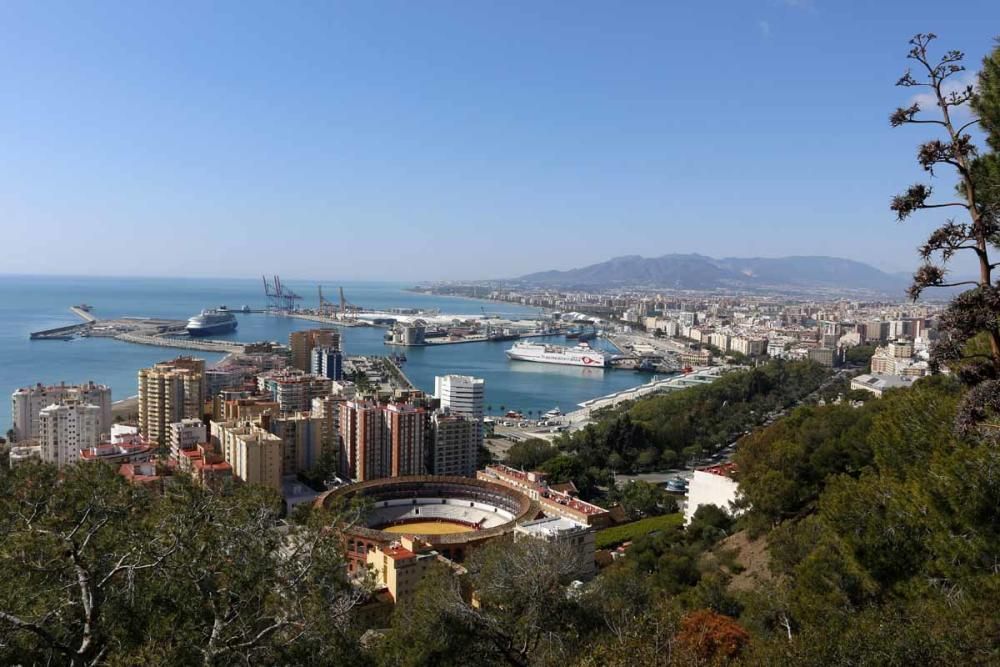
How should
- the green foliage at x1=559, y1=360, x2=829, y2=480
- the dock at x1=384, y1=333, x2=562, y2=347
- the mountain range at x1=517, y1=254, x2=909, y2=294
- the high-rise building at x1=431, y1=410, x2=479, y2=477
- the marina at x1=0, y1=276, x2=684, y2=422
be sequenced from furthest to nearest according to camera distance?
the mountain range at x1=517, y1=254, x2=909, y2=294
the dock at x1=384, y1=333, x2=562, y2=347
the marina at x1=0, y1=276, x2=684, y2=422
the green foliage at x1=559, y1=360, x2=829, y2=480
the high-rise building at x1=431, y1=410, x2=479, y2=477

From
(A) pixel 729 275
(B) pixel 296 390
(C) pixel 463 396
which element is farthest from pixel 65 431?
(A) pixel 729 275

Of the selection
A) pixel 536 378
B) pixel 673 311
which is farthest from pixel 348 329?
pixel 673 311

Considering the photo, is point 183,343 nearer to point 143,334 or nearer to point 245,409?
point 143,334

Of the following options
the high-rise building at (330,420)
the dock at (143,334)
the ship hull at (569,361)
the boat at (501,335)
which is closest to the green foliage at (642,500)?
the high-rise building at (330,420)

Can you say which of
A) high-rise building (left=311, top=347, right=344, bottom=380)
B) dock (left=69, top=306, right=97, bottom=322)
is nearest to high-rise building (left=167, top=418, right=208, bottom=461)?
high-rise building (left=311, top=347, right=344, bottom=380)

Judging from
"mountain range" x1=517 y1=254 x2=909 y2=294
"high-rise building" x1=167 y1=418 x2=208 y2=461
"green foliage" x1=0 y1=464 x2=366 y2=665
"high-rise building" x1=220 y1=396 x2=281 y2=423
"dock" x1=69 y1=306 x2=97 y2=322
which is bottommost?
"high-rise building" x1=167 y1=418 x2=208 y2=461

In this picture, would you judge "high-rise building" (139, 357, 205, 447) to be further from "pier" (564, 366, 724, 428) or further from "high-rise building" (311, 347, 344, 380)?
"pier" (564, 366, 724, 428)
